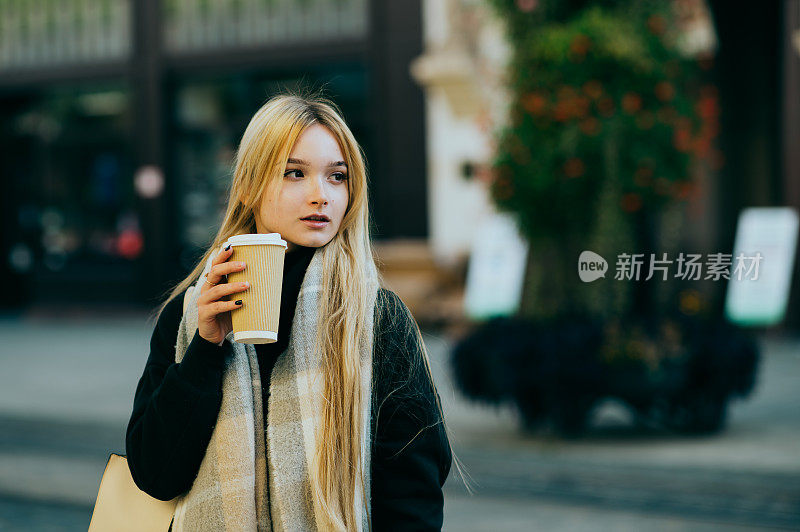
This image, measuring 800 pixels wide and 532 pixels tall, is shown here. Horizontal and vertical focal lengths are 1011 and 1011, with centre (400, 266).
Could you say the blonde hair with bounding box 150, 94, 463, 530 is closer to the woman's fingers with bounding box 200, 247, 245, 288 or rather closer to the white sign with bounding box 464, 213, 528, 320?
the woman's fingers with bounding box 200, 247, 245, 288

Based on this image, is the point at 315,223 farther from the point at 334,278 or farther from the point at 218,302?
the point at 218,302

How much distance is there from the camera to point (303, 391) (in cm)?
181

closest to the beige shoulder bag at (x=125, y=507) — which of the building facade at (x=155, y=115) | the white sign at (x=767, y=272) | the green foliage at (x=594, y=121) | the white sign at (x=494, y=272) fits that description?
the green foliage at (x=594, y=121)

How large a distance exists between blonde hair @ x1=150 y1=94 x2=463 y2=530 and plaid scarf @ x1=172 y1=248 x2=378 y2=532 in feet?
0.07

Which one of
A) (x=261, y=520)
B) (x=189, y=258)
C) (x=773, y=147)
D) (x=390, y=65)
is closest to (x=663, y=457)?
(x=261, y=520)

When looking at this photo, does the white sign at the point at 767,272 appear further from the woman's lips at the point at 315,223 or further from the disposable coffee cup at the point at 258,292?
the disposable coffee cup at the point at 258,292

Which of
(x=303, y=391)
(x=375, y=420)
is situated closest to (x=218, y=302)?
(x=303, y=391)

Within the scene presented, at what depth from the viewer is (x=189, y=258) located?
17047mm

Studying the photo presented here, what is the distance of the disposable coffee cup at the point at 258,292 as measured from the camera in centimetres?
166

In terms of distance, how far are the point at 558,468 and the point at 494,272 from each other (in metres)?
7.54

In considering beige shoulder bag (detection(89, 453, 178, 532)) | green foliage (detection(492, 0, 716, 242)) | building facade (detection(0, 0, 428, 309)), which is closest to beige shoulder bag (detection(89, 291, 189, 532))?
beige shoulder bag (detection(89, 453, 178, 532))

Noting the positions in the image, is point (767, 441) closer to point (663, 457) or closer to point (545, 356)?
point (663, 457)

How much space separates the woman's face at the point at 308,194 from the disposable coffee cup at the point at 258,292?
0.18 meters

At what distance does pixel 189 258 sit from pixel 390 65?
493cm
